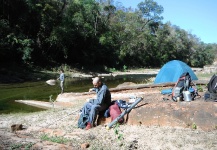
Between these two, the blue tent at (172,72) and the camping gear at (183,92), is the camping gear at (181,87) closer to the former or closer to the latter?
the camping gear at (183,92)

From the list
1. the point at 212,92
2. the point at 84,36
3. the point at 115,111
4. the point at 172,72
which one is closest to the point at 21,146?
the point at 115,111

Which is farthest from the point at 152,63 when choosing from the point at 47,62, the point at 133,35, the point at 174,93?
the point at 174,93

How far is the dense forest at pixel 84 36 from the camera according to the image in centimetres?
3425

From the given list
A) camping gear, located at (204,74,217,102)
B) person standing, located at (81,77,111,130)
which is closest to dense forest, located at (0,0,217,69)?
person standing, located at (81,77,111,130)

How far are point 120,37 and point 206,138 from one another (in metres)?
50.2

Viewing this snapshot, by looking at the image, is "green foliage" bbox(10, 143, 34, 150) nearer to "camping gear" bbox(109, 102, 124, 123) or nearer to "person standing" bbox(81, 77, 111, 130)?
"person standing" bbox(81, 77, 111, 130)

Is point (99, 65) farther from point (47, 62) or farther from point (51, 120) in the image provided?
point (51, 120)

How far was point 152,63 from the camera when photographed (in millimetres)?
65250

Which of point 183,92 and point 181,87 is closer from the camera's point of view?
point 183,92

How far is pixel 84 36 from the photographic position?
43156mm

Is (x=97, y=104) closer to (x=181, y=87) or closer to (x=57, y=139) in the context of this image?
(x=57, y=139)

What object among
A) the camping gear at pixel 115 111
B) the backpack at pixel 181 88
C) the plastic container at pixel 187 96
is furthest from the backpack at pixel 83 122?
the plastic container at pixel 187 96

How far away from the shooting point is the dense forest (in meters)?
34.2

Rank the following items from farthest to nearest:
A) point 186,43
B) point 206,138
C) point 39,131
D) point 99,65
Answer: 1. point 186,43
2. point 99,65
3. point 39,131
4. point 206,138
